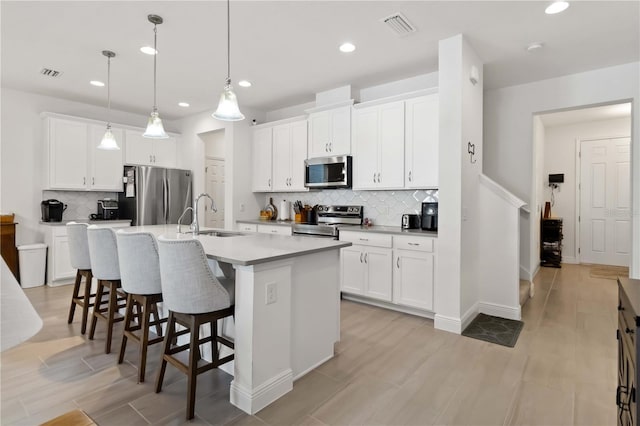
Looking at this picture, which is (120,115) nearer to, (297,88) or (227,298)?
(297,88)

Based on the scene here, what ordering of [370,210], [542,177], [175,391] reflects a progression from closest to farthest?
1. [175,391]
2. [370,210]
3. [542,177]

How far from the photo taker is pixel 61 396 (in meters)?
2.13

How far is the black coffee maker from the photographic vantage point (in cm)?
376

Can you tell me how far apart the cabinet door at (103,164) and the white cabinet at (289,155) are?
8.60 ft

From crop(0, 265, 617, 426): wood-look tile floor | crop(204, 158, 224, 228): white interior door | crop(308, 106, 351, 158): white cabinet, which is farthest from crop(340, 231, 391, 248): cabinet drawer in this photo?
crop(204, 158, 224, 228): white interior door

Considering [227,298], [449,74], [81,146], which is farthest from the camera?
[81,146]

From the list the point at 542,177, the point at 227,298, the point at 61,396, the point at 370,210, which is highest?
Answer: the point at 542,177

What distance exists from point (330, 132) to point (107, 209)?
386 cm

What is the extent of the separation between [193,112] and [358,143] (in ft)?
11.0

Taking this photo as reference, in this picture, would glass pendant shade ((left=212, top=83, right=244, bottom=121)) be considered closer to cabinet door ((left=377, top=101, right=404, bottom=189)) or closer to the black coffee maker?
cabinet door ((left=377, top=101, right=404, bottom=189))

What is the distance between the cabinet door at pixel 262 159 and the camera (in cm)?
555

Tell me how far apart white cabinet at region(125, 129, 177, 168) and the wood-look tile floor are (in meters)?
3.29

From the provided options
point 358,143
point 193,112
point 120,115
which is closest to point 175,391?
point 358,143

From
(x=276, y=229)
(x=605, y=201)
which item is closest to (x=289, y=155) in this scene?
(x=276, y=229)
